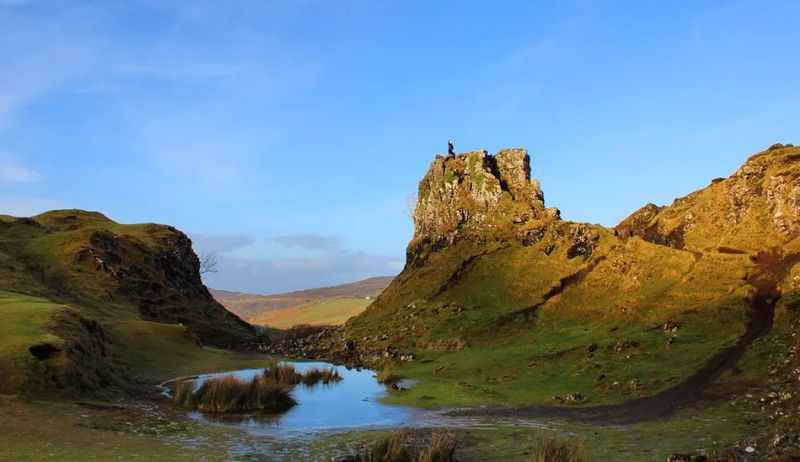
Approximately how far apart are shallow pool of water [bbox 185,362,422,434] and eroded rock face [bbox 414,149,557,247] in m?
41.4

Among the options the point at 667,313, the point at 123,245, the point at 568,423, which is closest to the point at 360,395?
the point at 568,423

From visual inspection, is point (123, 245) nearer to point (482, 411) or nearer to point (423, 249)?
point (423, 249)

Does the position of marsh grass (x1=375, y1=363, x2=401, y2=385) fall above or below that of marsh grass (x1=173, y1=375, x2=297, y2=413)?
below

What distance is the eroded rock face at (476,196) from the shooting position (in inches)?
3177

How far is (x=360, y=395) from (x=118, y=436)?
19.7 metres

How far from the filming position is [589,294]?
2391 inches

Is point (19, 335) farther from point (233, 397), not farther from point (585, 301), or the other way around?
point (585, 301)

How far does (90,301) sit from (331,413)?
162 ft

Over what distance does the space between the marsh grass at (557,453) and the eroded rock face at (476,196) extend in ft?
202

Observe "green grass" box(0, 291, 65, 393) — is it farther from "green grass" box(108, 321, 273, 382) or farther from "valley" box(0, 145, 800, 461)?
"green grass" box(108, 321, 273, 382)

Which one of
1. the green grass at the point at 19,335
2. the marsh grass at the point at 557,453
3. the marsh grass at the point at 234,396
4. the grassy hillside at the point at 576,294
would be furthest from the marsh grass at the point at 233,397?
the marsh grass at the point at 557,453

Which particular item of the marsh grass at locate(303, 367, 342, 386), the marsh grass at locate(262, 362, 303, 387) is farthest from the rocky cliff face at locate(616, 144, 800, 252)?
the marsh grass at locate(262, 362, 303, 387)

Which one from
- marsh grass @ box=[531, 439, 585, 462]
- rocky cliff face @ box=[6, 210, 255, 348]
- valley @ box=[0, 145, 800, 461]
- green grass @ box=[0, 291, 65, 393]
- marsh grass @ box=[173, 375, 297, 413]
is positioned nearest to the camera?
marsh grass @ box=[531, 439, 585, 462]

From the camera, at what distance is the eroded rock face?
8069cm
